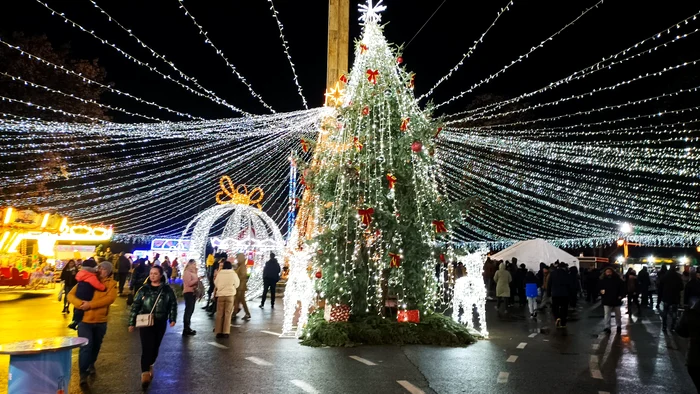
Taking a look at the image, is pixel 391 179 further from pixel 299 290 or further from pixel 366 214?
pixel 299 290

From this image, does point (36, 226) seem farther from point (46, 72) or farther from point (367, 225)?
point (367, 225)

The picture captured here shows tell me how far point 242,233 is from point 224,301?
12603mm

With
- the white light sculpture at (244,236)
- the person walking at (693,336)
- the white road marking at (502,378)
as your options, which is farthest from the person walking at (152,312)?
the white light sculpture at (244,236)

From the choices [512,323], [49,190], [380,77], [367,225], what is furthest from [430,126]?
[49,190]

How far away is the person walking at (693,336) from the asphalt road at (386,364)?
1532mm

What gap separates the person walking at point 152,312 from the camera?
6926 mm

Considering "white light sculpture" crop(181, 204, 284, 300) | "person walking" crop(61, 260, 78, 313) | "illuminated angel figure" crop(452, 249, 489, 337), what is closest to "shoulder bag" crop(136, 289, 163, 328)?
"illuminated angel figure" crop(452, 249, 489, 337)

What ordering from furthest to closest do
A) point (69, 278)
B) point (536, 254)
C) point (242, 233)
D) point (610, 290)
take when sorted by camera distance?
point (536, 254) → point (242, 233) → point (69, 278) → point (610, 290)

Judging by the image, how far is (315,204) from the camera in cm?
1191

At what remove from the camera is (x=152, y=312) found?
22.9ft

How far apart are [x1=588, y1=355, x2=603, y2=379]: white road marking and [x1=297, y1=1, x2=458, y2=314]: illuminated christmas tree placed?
320 cm

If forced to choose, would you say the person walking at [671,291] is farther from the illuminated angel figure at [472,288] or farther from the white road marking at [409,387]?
the white road marking at [409,387]

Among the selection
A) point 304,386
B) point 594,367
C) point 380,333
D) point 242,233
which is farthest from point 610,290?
point 242,233

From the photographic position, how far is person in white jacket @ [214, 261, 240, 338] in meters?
11.0
